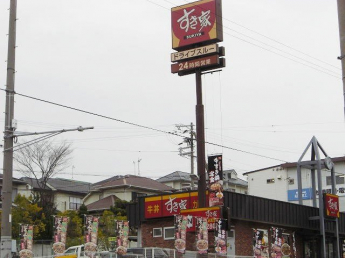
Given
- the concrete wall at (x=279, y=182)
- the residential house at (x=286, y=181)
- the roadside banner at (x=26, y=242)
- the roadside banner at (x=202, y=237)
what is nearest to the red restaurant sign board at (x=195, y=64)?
the roadside banner at (x=202, y=237)

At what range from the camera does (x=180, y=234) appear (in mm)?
25484

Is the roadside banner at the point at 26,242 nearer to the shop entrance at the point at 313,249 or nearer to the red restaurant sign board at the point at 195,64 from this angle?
the red restaurant sign board at the point at 195,64

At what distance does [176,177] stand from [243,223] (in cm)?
5163

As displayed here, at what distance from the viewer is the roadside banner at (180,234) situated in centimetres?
2530

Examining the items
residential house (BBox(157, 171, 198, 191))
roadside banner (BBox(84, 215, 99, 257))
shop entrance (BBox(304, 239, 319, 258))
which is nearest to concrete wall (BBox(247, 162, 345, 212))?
residential house (BBox(157, 171, 198, 191))

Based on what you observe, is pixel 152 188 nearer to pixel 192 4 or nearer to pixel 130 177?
pixel 130 177

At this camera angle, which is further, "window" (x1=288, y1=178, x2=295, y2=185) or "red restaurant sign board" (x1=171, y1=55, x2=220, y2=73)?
"window" (x1=288, y1=178, x2=295, y2=185)

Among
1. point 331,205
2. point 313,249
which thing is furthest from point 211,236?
point 313,249

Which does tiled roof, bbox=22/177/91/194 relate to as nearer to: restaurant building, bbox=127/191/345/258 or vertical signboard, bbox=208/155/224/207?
restaurant building, bbox=127/191/345/258

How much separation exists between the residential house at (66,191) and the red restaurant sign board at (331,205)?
119ft

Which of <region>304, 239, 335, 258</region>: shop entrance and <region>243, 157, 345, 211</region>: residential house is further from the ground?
<region>243, 157, 345, 211</region>: residential house

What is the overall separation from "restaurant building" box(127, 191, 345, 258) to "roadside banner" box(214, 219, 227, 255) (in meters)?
0.37

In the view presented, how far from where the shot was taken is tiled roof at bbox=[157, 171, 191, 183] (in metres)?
83.9

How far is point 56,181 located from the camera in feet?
261
